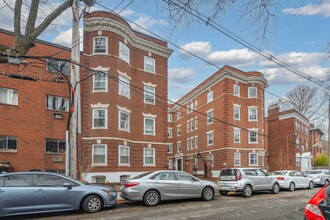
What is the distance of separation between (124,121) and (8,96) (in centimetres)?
891

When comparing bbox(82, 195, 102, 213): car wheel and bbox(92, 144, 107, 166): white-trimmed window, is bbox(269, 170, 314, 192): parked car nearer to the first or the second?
bbox(92, 144, 107, 166): white-trimmed window

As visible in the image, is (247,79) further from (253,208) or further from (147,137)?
(253,208)

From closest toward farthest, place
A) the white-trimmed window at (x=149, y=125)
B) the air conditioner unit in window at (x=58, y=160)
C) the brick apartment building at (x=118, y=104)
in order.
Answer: the air conditioner unit in window at (x=58, y=160), the brick apartment building at (x=118, y=104), the white-trimmed window at (x=149, y=125)

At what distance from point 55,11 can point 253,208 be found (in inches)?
378

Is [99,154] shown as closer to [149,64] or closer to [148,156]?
[148,156]

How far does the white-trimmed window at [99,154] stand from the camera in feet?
83.1

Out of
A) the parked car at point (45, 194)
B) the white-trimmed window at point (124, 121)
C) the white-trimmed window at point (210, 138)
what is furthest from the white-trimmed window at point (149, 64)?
the parked car at point (45, 194)

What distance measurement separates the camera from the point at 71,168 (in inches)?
537

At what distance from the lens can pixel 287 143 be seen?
164 feet

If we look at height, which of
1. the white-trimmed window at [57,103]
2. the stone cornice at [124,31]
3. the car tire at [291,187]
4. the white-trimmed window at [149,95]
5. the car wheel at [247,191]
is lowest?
the car tire at [291,187]

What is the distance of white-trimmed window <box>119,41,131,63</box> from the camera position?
90.7ft

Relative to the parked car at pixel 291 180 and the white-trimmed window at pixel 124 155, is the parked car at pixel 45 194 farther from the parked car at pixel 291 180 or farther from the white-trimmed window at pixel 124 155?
the white-trimmed window at pixel 124 155

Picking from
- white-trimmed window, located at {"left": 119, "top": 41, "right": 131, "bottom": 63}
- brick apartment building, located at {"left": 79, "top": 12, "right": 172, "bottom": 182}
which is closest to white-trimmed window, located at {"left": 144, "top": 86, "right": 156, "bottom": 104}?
brick apartment building, located at {"left": 79, "top": 12, "right": 172, "bottom": 182}

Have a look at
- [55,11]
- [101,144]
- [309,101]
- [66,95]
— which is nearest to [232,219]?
[55,11]
